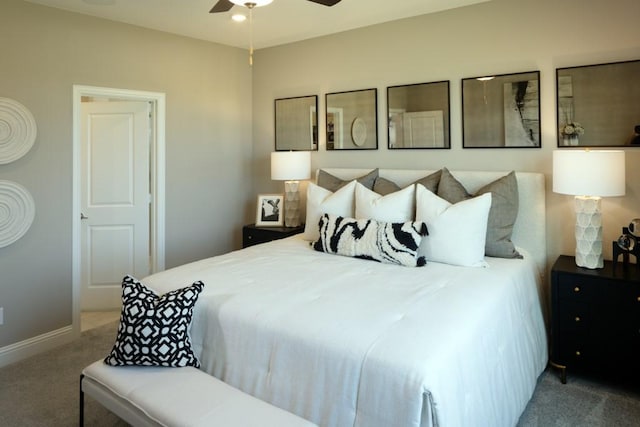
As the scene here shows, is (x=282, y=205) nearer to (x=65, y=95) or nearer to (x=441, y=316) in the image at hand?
(x=65, y=95)

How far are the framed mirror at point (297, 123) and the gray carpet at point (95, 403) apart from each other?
271 centimetres

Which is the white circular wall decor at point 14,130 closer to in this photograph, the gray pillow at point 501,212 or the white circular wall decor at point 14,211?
the white circular wall decor at point 14,211

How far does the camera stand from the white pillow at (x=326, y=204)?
346 cm

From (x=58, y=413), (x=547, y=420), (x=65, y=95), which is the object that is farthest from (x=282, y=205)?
(x=547, y=420)

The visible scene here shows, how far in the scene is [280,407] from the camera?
1.80m

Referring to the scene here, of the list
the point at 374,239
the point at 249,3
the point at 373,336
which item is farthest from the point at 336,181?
the point at 373,336

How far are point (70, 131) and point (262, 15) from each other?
5.97 ft

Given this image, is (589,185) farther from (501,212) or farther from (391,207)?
(391,207)

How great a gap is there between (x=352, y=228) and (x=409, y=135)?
1.16m

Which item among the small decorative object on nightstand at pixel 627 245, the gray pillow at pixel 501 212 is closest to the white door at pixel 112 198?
the gray pillow at pixel 501 212

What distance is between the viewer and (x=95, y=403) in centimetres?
256

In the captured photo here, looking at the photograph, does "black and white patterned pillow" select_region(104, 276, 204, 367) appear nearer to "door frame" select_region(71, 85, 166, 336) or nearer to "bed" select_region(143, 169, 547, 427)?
"bed" select_region(143, 169, 547, 427)

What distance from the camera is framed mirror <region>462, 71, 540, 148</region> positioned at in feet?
10.3

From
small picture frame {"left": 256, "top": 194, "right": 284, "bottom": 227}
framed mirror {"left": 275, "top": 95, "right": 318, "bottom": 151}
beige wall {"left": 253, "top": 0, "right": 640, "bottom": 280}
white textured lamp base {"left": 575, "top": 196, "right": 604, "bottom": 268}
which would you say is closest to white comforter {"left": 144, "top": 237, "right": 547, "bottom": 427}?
white textured lamp base {"left": 575, "top": 196, "right": 604, "bottom": 268}
